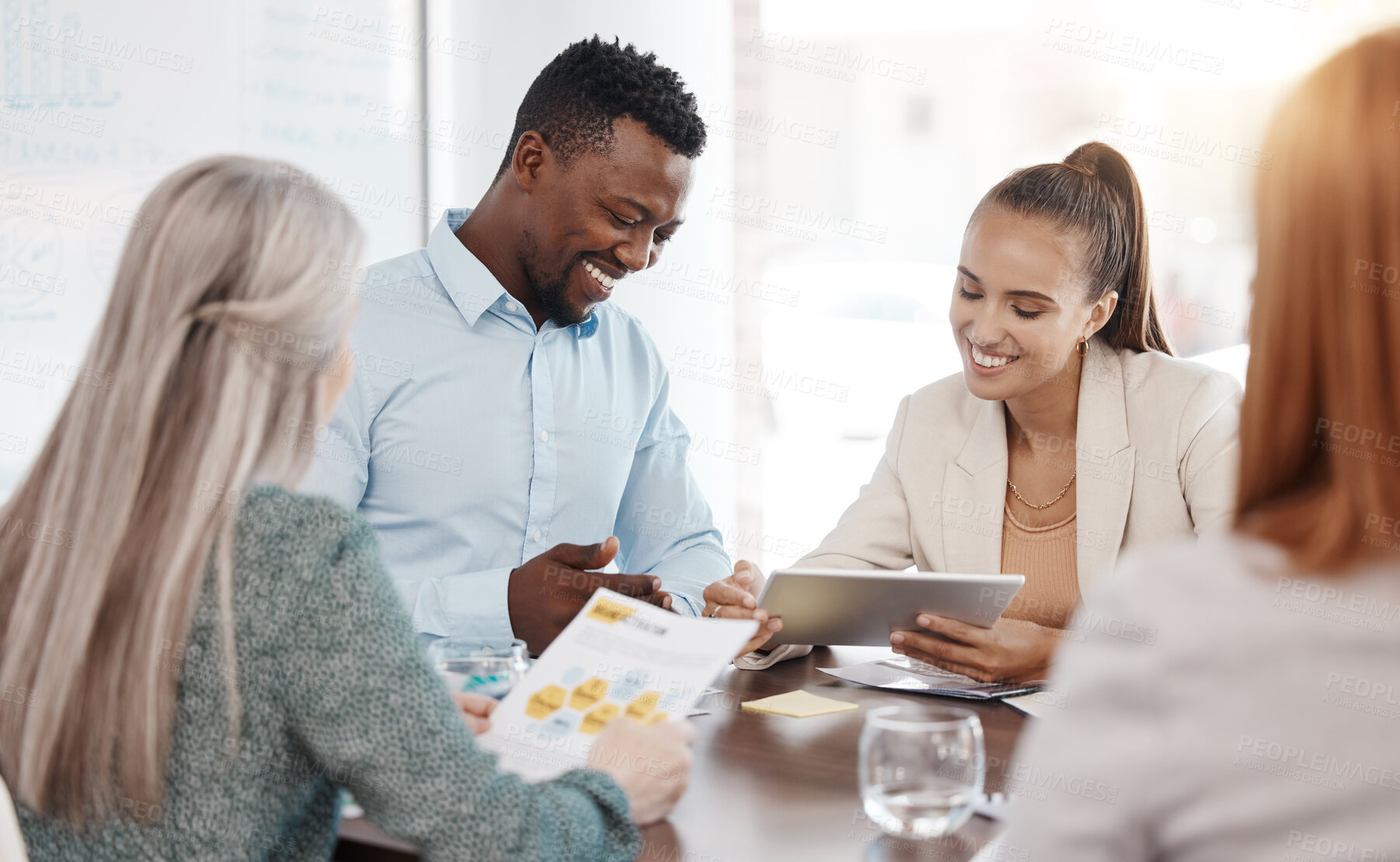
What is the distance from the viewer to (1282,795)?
2.35ft

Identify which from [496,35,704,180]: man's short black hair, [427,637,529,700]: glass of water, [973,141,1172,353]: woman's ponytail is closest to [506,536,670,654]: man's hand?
[427,637,529,700]: glass of water

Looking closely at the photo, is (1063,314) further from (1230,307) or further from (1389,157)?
(1230,307)

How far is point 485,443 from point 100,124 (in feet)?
3.78

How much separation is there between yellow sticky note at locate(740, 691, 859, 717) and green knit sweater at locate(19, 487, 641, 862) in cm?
55

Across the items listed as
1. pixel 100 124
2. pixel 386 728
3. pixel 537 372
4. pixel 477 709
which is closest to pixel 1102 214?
pixel 537 372

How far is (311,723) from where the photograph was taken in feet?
3.09

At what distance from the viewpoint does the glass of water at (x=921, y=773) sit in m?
1.02

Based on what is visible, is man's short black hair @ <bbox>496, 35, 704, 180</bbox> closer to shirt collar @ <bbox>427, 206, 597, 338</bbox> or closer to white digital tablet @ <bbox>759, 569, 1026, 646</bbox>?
shirt collar @ <bbox>427, 206, 597, 338</bbox>

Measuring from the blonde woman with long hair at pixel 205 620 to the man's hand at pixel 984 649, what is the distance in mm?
765

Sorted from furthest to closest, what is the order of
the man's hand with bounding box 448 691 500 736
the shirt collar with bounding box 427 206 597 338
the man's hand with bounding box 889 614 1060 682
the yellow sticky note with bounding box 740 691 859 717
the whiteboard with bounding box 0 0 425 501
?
the whiteboard with bounding box 0 0 425 501, the shirt collar with bounding box 427 206 597 338, the man's hand with bounding box 889 614 1060 682, the yellow sticky note with bounding box 740 691 859 717, the man's hand with bounding box 448 691 500 736

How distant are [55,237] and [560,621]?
145 centimetres

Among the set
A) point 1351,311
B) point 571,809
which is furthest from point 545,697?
point 1351,311

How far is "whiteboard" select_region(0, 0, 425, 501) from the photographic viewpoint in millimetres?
2238

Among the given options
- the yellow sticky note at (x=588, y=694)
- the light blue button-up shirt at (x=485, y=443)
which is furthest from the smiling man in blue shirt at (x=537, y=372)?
the yellow sticky note at (x=588, y=694)
